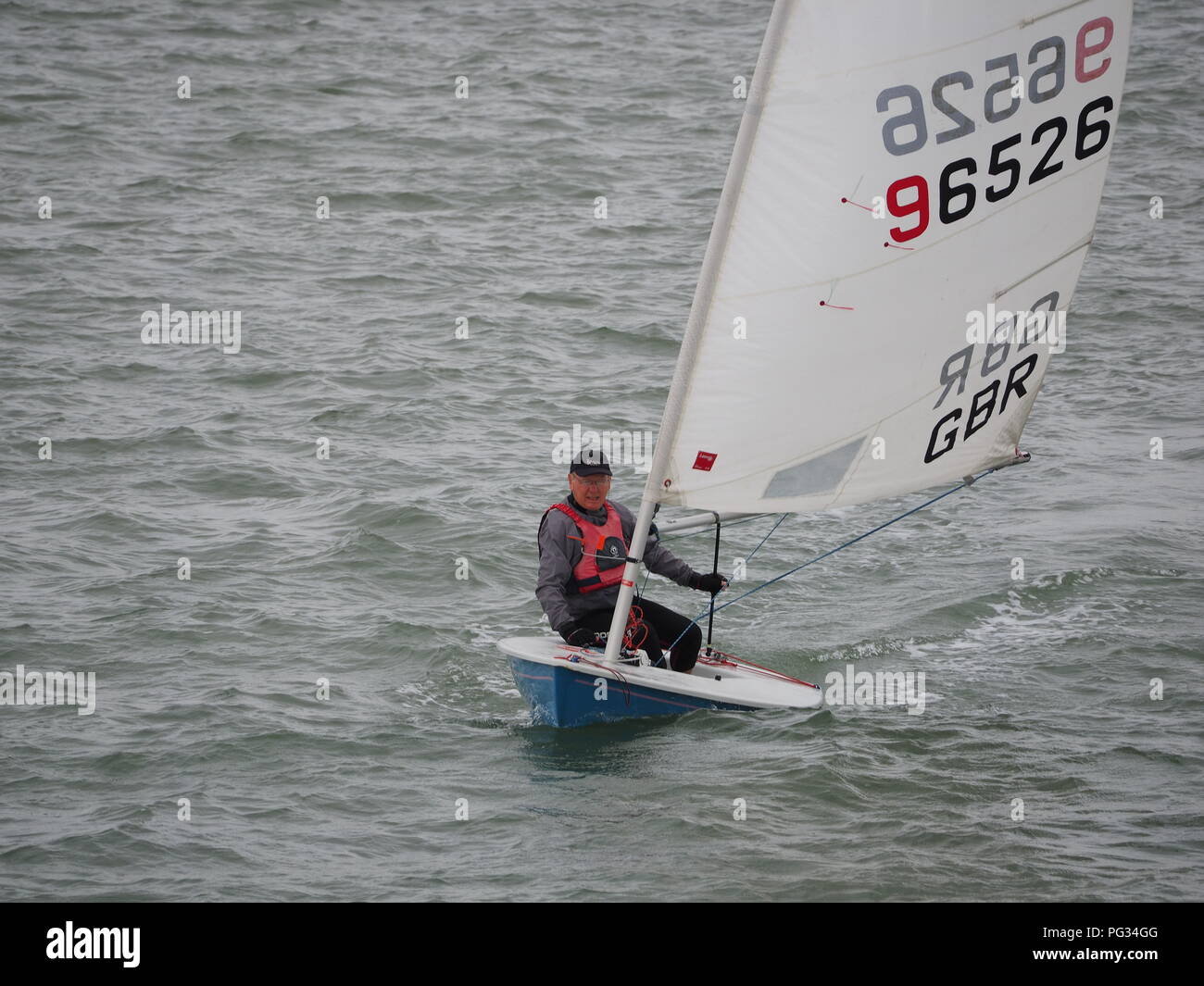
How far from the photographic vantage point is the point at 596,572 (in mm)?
7730

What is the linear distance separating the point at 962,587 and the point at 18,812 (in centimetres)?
609

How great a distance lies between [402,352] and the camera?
14.6m

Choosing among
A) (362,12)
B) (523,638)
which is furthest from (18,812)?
(362,12)

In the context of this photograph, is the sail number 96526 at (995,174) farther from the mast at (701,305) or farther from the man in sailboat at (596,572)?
the man in sailboat at (596,572)

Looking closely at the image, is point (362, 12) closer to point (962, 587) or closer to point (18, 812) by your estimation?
point (962, 587)

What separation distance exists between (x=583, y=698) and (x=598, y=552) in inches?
31.1

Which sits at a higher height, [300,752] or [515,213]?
[515,213]

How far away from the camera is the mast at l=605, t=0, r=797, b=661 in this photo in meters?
6.58

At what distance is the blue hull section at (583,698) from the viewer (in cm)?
732

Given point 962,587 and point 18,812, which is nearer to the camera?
point 18,812

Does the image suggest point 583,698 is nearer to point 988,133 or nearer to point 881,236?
point 881,236

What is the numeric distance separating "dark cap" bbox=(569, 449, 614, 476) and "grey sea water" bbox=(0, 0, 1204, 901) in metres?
1.33

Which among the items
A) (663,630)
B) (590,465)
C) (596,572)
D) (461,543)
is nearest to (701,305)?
(590,465)
